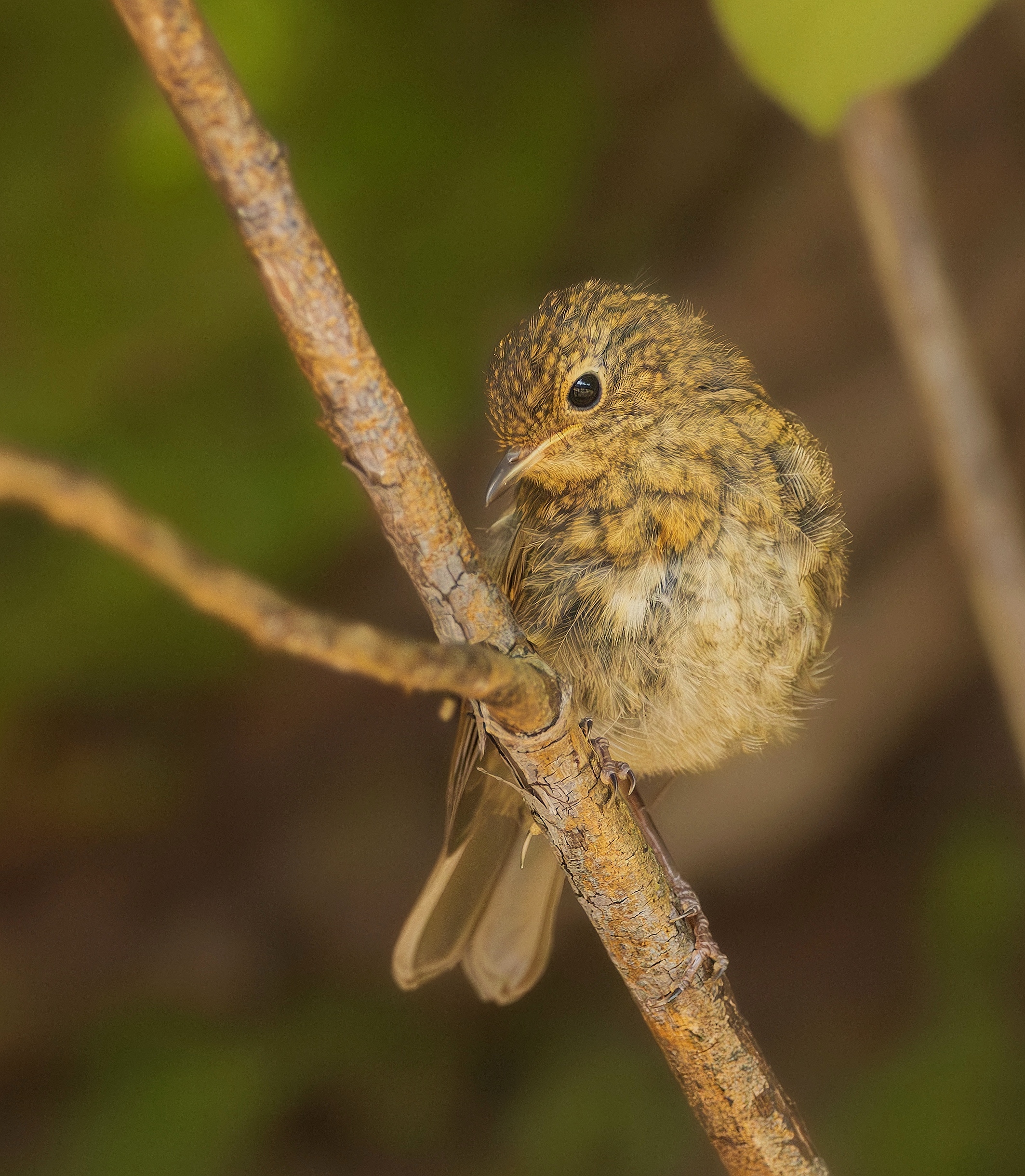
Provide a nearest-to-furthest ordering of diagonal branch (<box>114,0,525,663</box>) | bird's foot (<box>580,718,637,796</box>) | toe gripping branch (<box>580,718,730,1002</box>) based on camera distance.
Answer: diagonal branch (<box>114,0,525,663</box>)
toe gripping branch (<box>580,718,730,1002</box>)
bird's foot (<box>580,718,637,796</box>)

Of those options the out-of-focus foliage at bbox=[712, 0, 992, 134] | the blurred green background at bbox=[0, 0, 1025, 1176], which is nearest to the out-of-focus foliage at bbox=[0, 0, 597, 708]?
the blurred green background at bbox=[0, 0, 1025, 1176]

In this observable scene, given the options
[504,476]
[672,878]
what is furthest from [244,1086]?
[504,476]

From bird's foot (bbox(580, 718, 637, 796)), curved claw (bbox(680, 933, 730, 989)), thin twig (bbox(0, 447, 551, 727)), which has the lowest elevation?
thin twig (bbox(0, 447, 551, 727))

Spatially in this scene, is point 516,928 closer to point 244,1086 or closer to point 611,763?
point 611,763

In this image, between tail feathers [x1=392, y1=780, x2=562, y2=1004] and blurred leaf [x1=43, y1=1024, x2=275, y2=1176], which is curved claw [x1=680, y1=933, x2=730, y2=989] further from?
blurred leaf [x1=43, y1=1024, x2=275, y2=1176]

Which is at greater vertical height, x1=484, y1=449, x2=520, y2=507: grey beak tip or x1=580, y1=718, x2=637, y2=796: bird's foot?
x1=484, y1=449, x2=520, y2=507: grey beak tip

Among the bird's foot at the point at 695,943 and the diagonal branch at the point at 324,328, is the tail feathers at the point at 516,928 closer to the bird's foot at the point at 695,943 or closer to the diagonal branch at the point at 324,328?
the bird's foot at the point at 695,943

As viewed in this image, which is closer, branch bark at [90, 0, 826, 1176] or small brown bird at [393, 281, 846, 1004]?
branch bark at [90, 0, 826, 1176]

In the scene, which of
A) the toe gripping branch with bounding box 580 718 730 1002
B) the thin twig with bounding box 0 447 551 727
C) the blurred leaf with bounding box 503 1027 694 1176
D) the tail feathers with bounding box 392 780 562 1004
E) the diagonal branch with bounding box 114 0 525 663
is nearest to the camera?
the thin twig with bounding box 0 447 551 727
